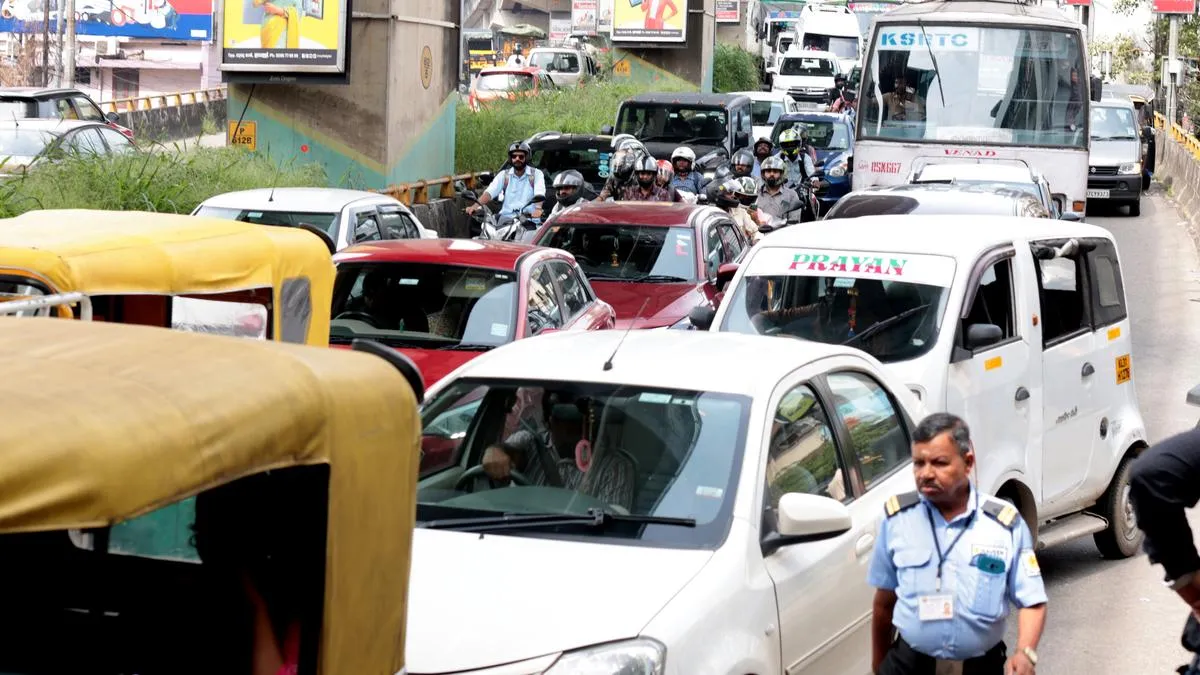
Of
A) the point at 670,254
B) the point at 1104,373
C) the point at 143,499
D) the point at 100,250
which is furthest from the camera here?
the point at 670,254

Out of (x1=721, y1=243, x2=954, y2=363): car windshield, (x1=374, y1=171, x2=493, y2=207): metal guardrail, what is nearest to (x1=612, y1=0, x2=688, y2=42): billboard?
(x1=374, y1=171, x2=493, y2=207): metal guardrail

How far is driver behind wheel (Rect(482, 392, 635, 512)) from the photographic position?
5.55m

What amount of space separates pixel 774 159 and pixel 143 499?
652 inches

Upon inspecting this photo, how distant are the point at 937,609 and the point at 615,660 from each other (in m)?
0.97

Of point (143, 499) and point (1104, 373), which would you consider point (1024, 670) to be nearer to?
point (143, 499)

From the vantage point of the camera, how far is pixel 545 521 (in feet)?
17.5

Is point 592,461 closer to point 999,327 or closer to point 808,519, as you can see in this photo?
point 808,519

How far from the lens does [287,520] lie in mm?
3551

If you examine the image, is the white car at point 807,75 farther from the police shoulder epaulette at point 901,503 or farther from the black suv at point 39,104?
the police shoulder epaulette at point 901,503

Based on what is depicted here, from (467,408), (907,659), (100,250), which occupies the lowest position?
(907,659)

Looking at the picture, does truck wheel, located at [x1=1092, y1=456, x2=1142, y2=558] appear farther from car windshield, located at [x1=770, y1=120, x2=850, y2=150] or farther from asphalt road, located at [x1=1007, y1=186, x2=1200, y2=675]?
car windshield, located at [x1=770, y1=120, x2=850, y2=150]

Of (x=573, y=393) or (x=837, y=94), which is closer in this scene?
(x=573, y=393)

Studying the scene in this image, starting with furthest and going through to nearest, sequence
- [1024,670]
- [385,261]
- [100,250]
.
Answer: [385,261] < [100,250] < [1024,670]

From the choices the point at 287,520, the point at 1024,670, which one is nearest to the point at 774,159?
the point at 1024,670
